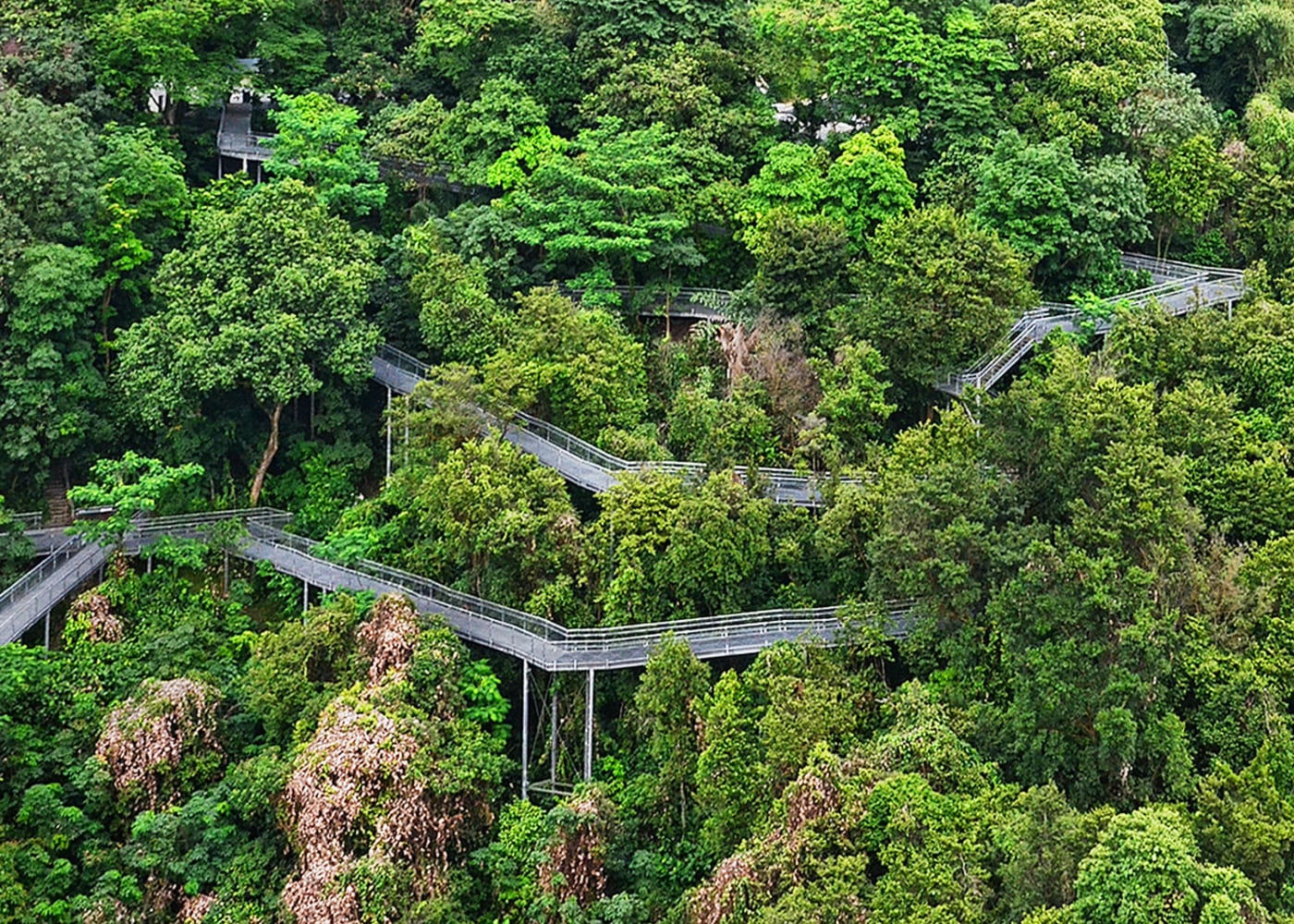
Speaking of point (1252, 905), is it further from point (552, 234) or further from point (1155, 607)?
point (552, 234)

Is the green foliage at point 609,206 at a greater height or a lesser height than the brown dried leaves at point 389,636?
greater

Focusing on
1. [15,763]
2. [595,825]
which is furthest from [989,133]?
[15,763]

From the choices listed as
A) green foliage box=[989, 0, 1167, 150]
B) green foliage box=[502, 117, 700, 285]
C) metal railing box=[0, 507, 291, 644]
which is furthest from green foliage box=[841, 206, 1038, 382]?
metal railing box=[0, 507, 291, 644]

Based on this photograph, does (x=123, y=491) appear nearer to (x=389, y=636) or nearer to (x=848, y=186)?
(x=389, y=636)

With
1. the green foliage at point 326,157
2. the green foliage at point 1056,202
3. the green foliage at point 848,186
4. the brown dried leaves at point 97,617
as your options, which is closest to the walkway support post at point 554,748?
the brown dried leaves at point 97,617

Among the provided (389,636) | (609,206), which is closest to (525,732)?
(389,636)

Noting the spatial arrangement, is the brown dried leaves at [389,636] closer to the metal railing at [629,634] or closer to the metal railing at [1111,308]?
the metal railing at [629,634]
